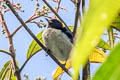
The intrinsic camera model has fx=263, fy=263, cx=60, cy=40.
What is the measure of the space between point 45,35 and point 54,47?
0.97ft

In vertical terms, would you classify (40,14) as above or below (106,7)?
below

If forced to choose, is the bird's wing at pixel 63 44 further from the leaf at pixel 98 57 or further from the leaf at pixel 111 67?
the leaf at pixel 111 67

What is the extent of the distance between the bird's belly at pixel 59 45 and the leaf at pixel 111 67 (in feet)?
13.9

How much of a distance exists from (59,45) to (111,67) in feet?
14.2

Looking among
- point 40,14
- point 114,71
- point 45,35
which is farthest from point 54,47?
point 114,71

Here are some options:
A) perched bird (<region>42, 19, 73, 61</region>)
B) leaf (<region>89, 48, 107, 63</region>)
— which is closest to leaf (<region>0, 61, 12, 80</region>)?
leaf (<region>89, 48, 107, 63</region>)

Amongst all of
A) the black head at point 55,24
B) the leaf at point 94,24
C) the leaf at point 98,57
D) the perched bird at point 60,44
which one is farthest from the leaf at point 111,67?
the black head at point 55,24

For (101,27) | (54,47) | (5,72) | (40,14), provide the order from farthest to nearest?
(54,47), (40,14), (5,72), (101,27)

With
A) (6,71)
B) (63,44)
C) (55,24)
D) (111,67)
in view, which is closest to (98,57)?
(6,71)

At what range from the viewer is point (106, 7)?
0.23 m

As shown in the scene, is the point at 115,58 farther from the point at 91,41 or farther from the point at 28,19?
the point at 28,19

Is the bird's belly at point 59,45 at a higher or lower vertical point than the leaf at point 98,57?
lower

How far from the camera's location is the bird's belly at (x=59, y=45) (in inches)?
179

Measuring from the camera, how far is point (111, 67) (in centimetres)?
27
